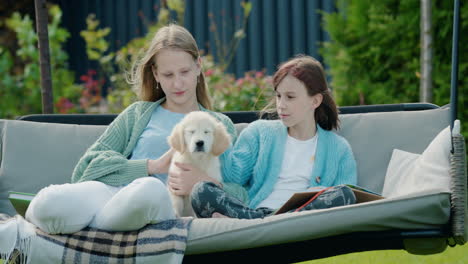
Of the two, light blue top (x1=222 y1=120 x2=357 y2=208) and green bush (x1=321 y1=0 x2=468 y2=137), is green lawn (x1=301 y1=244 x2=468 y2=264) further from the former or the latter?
green bush (x1=321 y1=0 x2=468 y2=137)

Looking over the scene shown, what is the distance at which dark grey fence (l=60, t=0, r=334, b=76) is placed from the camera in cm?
660

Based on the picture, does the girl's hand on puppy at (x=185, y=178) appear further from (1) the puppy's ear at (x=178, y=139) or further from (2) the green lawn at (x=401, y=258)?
(2) the green lawn at (x=401, y=258)

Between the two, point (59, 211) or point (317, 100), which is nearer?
point (59, 211)

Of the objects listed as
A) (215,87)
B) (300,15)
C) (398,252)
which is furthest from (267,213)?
(300,15)

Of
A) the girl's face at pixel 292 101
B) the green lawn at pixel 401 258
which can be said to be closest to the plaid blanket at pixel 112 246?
the girl's face at pixel 292 101

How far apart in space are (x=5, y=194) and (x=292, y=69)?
1.48 metres

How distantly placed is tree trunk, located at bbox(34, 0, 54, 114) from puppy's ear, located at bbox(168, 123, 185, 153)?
4.77 feet

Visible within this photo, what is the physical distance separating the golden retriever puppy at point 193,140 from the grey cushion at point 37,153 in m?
0.67

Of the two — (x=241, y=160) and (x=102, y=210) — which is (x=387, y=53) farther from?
Answer: (x=102, y=210)

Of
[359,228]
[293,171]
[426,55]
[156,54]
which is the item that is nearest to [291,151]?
[293,171]

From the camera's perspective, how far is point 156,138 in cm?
297

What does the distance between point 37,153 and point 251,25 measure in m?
4.08

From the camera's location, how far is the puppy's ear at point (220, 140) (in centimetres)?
271

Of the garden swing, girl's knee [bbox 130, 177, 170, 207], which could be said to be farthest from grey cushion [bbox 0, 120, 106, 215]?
the garden swing
